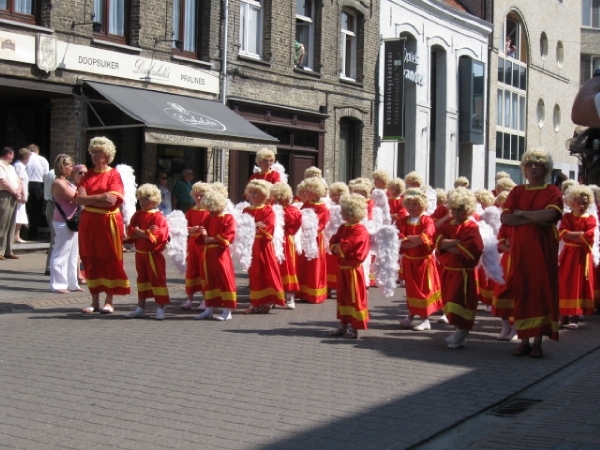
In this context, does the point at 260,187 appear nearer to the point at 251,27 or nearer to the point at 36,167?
the point at 36,167

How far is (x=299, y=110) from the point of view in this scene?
24.1 m

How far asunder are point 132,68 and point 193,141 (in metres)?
2.32

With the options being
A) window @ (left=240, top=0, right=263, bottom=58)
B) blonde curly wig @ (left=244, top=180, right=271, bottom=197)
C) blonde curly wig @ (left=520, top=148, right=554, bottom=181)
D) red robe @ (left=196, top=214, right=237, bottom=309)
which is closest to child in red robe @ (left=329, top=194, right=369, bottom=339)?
red robe @ (left=196, top=214, right=237, bottom=309)

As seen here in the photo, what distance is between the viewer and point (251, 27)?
2302 cm

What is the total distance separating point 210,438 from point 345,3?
2168cm

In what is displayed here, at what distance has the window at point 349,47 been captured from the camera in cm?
2683

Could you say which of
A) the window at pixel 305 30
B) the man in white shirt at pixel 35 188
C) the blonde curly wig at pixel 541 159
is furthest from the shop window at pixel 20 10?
the blonde curly wig at pixel 541 159

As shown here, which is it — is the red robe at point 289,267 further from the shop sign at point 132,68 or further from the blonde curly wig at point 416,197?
the shop sign at point 132,68

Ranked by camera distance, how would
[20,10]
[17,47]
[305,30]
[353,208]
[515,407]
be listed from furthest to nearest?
[305,30], [20,10], [17,47], [353,208], [515,407]

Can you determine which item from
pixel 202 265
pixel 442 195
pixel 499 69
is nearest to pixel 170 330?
pixel 202 265

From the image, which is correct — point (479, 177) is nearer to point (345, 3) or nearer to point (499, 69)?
point (499, 69)

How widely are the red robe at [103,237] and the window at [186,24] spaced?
10.4 metres

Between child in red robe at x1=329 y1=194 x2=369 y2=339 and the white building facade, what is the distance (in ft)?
60.7

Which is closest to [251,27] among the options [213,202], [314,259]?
[314,259]
